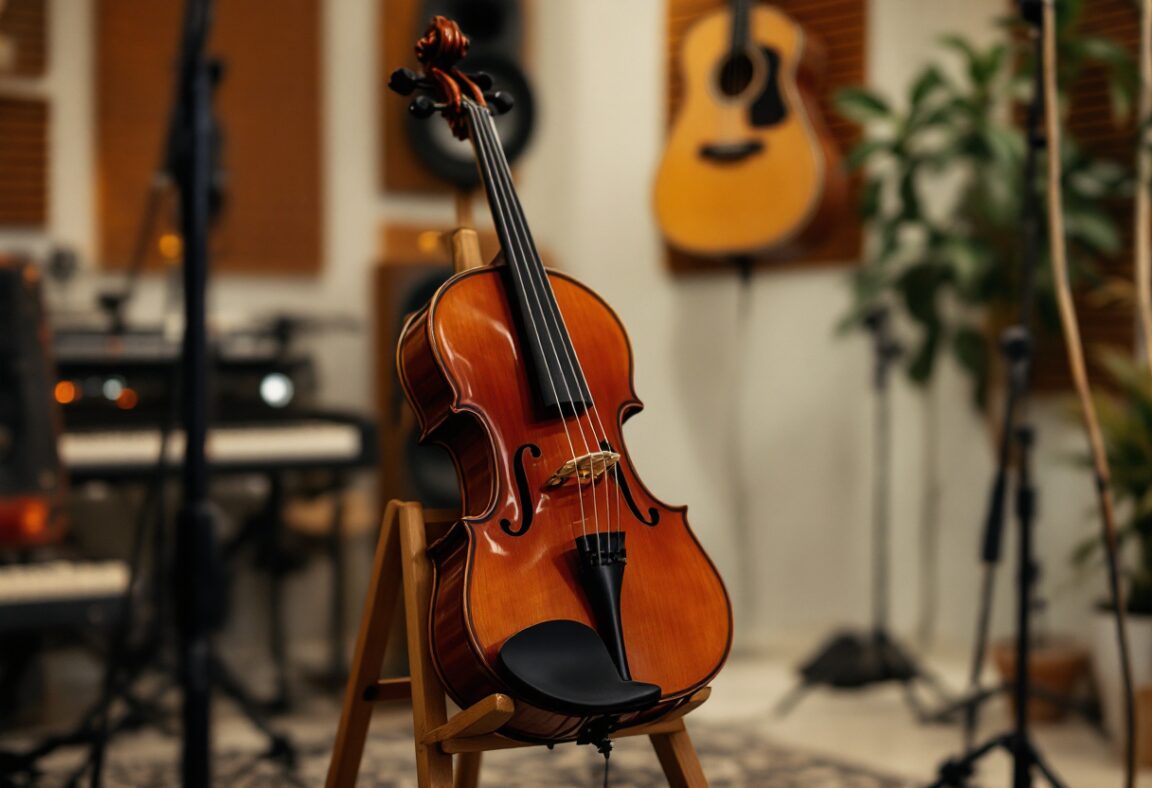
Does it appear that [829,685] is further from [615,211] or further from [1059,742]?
[615,211]

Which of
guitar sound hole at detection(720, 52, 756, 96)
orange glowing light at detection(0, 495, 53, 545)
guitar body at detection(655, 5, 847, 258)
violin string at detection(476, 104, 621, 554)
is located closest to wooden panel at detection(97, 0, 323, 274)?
guitar body at detection(655, 5, 847, 258)

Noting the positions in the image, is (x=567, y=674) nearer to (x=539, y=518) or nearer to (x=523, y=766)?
(x=539, y=518)

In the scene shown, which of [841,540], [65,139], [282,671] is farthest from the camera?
[841,540]

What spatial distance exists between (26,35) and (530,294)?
2.85 meters

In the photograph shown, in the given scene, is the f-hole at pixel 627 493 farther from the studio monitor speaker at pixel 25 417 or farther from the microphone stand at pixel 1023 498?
the studio monitor speaker at pixel 25 417

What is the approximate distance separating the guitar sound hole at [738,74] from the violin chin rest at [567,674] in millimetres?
2556

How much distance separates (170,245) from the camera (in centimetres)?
382

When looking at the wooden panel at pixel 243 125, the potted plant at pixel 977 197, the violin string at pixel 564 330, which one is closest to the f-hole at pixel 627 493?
the violin string at pixel 564 330

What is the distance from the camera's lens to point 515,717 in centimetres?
140

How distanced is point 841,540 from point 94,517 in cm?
231

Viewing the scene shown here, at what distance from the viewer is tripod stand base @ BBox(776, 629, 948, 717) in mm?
3277

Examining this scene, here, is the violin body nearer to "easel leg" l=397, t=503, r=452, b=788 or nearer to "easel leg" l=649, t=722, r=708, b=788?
"easel leg" l=397, t=503, r=452, b=788

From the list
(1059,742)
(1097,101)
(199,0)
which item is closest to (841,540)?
(1059,742)

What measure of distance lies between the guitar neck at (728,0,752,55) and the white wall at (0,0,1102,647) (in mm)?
613
